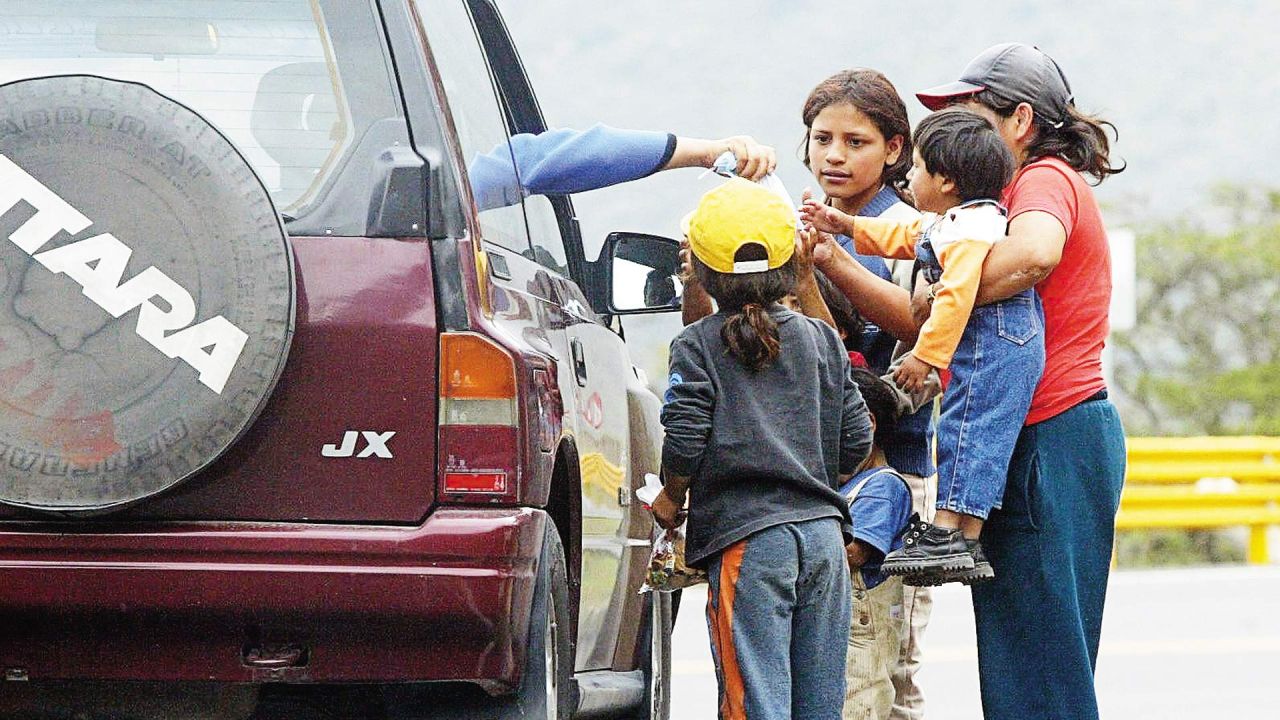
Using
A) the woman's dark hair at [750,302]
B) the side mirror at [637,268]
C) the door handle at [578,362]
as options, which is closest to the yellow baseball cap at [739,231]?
the woman's dark hair at [750,302]

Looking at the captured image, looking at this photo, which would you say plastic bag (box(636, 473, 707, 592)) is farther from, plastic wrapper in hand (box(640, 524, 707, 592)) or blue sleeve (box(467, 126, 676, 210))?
blue sleeve (box(467, 126, 676, 210))


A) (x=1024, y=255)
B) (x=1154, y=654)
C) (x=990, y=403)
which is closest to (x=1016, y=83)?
(x=1024, y=255)

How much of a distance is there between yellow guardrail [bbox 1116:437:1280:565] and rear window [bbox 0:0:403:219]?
12.8 metres

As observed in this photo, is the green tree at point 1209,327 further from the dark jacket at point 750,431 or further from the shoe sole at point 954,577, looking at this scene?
the dark jacket at point 750,431

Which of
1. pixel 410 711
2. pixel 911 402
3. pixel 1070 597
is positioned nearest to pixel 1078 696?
pixel 1070 597

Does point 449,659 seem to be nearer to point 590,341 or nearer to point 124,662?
point 124,662

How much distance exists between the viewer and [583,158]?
14.6 feet

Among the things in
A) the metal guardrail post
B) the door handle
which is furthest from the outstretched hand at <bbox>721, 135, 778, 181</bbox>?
the metal guardrail post

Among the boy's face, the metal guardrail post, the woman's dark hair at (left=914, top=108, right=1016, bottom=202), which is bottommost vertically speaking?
the metal guardrail post

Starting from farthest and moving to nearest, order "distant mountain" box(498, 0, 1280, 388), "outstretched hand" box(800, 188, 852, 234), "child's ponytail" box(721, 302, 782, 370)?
"distant mountain" box(498, 0, 1280, 388)
"outstretched hand" box(800, 188, 852, 234)
"child's ponytail" box(721, 302, 782, 370)

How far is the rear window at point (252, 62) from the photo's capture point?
3508mm

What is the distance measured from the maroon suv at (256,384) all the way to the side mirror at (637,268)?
62.9 inches

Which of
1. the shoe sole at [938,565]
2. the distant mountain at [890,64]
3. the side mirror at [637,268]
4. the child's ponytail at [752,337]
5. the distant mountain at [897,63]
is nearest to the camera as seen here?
the child's ponytail at [752,337]

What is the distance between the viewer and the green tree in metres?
43.6
